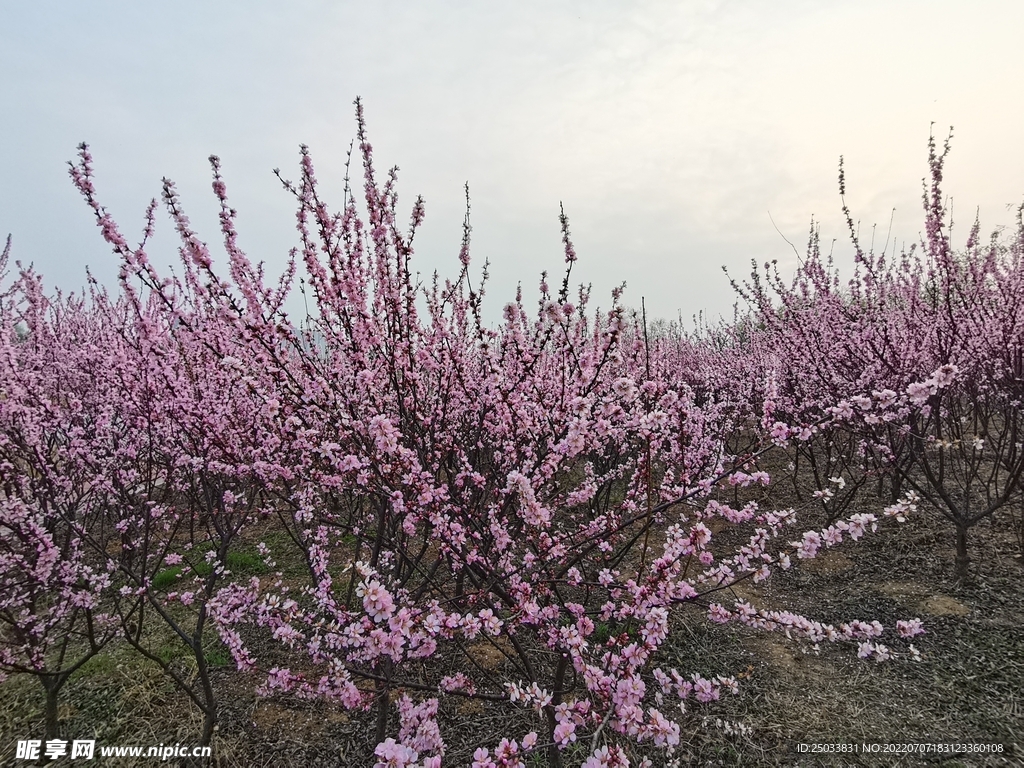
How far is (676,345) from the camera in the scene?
18531mm

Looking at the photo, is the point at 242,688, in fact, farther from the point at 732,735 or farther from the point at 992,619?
the point at 992,619

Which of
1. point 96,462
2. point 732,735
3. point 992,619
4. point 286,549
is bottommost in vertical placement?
point 732,735

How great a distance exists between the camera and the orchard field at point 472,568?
8.20 feet

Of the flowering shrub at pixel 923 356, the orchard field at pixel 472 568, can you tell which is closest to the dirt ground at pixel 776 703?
the orchard field at pixel 472 568

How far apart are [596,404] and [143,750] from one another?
13.5 ft

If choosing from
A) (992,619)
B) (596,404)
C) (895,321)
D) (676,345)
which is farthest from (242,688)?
(676,345)

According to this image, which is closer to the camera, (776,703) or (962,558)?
(776,703)

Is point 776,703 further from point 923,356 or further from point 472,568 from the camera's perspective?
point 923,356

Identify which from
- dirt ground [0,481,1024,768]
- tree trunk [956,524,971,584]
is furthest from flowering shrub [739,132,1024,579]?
dirt ground [0,481,1024,768]

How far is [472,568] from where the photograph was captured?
2910 mm

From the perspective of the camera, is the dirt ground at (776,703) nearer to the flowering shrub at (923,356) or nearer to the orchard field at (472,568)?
the orchard field at (472,568)

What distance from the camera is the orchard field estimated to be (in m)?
2.50

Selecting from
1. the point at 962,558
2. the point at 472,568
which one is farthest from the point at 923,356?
the point at 472,568

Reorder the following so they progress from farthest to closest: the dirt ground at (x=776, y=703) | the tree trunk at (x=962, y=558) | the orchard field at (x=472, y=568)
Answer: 1. the tree trunk at (x=962, y=558)
2. the dirt ground at (x=776, y=703)
3. the orchard field at (x=472, y=568)
